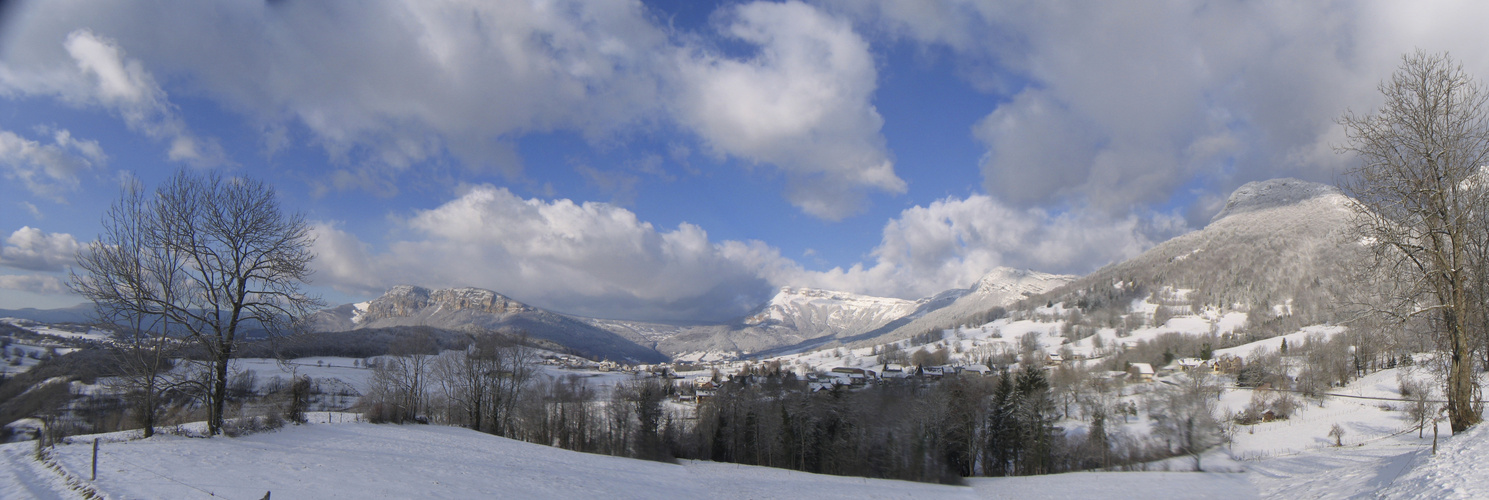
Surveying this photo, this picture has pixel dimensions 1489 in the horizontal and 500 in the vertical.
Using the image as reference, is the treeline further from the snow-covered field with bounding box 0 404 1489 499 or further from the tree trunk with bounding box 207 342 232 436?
the tree trunk with bounding box 207 342 232 436

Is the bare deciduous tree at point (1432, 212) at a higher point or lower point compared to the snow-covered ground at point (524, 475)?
higher

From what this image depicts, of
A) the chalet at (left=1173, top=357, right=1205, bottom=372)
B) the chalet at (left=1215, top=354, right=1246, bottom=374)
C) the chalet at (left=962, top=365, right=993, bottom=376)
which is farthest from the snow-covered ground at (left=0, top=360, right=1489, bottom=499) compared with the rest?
the chalet at (left=1173, top=357, right=1205, bottom=372)

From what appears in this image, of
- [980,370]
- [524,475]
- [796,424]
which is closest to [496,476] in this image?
[524,475]

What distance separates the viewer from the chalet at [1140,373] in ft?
329

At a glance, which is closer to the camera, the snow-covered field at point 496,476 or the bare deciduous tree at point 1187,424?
the snow-covered field at point 496,476

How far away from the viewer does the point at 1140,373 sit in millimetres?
107188

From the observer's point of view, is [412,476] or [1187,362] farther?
[1187,362]

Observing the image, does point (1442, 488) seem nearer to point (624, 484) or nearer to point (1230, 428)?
point (624, 484)

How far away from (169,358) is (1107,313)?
231964 mm

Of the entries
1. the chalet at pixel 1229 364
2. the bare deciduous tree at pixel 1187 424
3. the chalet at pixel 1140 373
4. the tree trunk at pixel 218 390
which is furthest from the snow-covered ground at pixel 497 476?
the chalet at pixel 1229 364

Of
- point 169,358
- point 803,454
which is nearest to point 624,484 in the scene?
point 169,358

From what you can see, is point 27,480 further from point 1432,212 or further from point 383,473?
point 1432,212

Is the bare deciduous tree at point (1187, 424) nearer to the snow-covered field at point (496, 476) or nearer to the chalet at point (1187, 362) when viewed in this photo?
the snow-covered field at point (496, 476)

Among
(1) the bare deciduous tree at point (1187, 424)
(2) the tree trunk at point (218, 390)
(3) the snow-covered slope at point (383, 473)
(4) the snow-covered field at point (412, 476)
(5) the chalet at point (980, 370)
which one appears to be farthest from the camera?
(5) the chalet at point (980, 370)
